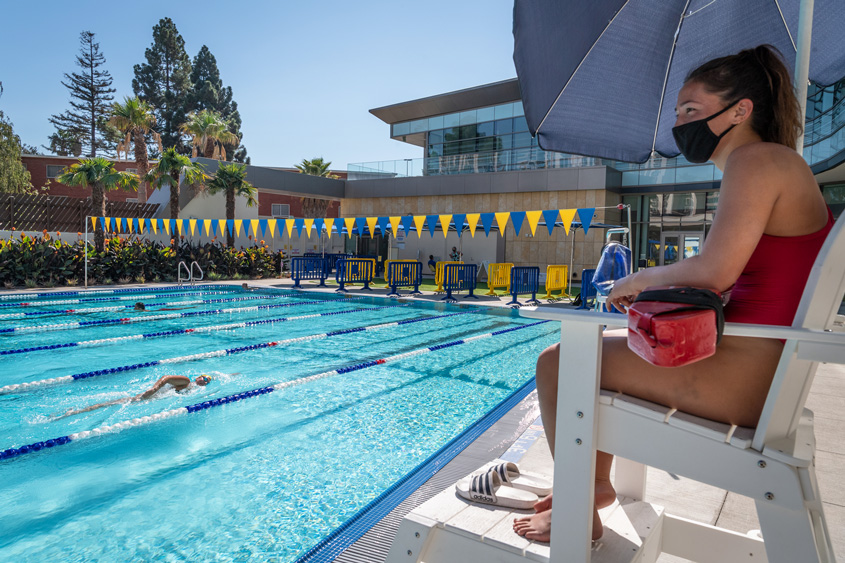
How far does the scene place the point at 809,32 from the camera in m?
2.29

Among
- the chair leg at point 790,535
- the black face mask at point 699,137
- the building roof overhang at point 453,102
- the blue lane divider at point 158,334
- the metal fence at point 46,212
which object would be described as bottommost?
the blue lane divider at point 158,334

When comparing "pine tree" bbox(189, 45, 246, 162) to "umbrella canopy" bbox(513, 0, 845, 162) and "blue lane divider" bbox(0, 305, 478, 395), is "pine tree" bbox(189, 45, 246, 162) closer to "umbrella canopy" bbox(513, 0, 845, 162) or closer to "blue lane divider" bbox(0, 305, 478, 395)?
"blue lane divider" bbox(0, 305, 478, 395)

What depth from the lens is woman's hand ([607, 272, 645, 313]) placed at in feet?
4.88

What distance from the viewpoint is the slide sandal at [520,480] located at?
6.35 ft

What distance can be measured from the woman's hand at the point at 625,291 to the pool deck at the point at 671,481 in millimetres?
1170

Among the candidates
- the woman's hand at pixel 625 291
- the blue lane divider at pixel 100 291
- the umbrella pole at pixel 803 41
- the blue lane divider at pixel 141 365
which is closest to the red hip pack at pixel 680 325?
the woman's hand at pixel 625 291

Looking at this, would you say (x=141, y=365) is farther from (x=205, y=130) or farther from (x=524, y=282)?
(x=205, y=130)

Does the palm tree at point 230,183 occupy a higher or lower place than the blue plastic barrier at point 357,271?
higher

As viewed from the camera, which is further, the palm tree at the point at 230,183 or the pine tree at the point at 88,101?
the pine tree at the point at 88,101

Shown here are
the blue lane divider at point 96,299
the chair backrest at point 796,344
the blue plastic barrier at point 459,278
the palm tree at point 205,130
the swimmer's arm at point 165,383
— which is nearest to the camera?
the chair backrest at point 796,344

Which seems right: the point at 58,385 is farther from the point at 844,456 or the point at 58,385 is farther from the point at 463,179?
the point at 463,179

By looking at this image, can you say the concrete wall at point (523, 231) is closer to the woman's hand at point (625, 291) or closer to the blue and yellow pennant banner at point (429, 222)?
the blue and yellow pennant banner at point (429, 222)

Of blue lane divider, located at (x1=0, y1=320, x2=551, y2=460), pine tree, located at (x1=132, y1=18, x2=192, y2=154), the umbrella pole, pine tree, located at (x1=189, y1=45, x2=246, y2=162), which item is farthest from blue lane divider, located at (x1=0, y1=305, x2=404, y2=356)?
pine tree, located at (x1=132, y1=18, x2=192, y2=154)

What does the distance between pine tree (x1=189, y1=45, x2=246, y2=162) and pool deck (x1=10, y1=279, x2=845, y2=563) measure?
156 feet
